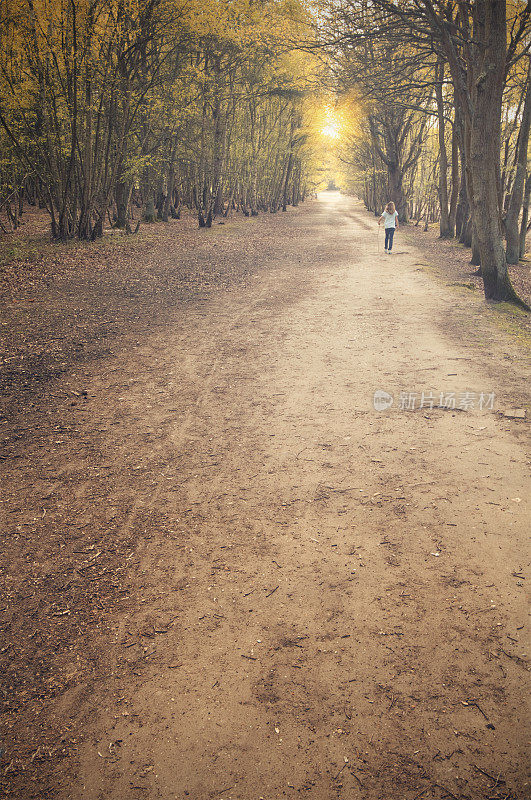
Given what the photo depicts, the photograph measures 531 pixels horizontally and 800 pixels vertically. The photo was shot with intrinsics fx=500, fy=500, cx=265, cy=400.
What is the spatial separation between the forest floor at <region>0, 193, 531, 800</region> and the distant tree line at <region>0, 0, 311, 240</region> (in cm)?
1177

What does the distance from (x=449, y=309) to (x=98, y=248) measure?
12.1 m

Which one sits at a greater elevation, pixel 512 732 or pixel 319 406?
pixel 319 406

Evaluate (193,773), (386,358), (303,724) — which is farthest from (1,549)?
(386,358)

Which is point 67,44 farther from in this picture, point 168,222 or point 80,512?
point 80,512

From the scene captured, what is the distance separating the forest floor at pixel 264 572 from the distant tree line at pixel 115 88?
11772mm

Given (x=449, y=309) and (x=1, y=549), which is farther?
(x=449, y=309)

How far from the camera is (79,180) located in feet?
59.2

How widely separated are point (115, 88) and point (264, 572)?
65.1 ft

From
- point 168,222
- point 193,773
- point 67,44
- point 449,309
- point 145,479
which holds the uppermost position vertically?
point 67,44

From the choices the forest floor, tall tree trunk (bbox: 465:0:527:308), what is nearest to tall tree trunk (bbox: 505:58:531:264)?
tall tree trunk (bbox: 465:0:527:308)

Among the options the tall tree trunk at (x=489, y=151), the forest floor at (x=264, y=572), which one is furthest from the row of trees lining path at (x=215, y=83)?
the forest floor at (x=264, y=572)

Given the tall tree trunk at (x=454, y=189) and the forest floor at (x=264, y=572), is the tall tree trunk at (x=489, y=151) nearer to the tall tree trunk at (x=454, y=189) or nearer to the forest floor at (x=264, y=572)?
the forest floor at (x=264, y=572)

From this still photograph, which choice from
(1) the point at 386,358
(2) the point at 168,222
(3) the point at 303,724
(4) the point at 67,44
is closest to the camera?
(3) the point at 303,724

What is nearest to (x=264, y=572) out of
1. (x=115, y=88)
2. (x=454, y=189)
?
(x=115, y=88)
